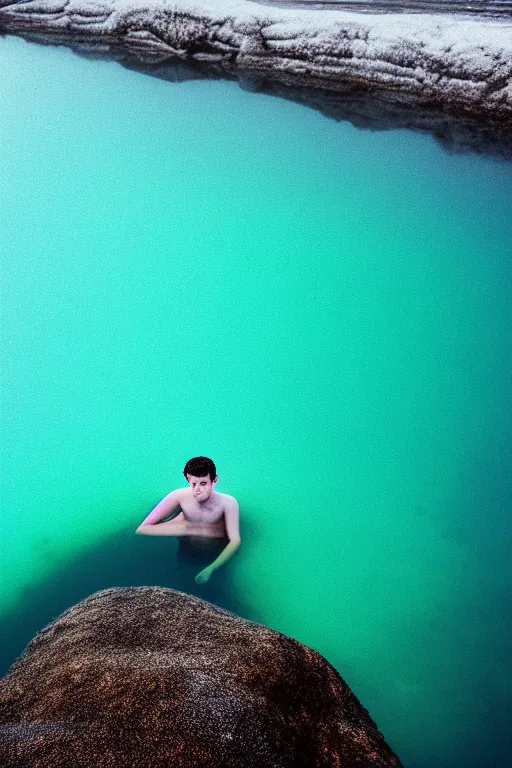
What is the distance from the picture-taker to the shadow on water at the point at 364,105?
4.48 meters

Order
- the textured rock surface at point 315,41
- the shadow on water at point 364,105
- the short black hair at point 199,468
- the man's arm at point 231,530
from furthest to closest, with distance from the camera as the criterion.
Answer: the shadow on water at point 364,105
the textured rock surface at point 315,41
the man's arm at point 231,530
the short black hair at point 199,468

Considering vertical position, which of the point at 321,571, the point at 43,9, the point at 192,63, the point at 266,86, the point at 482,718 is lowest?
the point at 482,718

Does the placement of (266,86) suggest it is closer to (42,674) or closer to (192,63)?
(192,63)

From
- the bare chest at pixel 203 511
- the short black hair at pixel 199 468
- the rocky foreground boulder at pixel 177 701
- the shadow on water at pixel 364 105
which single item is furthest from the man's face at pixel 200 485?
the shadow on water at pixel 364 105

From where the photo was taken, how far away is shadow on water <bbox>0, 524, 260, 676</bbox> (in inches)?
96.0

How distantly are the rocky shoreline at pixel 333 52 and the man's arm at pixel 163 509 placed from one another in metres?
3.30

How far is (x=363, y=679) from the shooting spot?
2.29 metres

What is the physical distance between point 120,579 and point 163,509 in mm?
352

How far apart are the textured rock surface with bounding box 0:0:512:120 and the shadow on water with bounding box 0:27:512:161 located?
35mm

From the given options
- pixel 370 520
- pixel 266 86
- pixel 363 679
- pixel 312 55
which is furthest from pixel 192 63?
pixel 363 679

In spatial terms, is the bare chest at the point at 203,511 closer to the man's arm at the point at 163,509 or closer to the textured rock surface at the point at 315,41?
the man's arm at the point at 163,509

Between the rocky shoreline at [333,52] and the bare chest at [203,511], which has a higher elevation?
the rocky shoreline at [333,52]

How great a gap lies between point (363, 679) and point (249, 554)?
688 mm

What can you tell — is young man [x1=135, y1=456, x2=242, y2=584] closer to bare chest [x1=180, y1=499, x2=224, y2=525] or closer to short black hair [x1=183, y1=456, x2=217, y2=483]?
bare chest [x1=180, y1=499, x2=224, y2=525]
